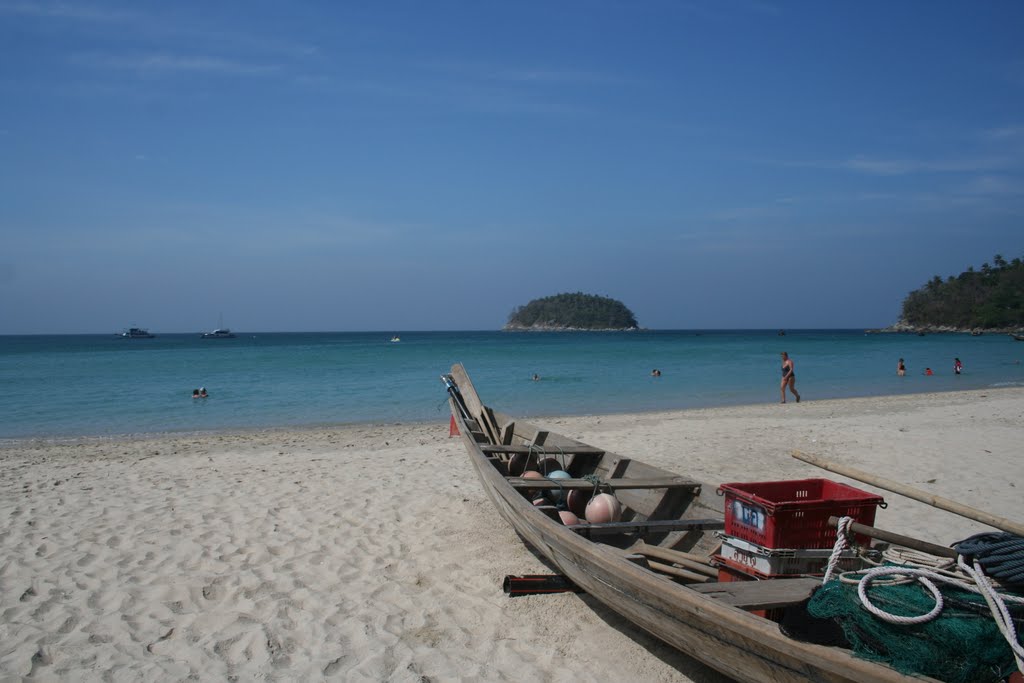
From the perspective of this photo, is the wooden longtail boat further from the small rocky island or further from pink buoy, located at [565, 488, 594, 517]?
the small rocky island

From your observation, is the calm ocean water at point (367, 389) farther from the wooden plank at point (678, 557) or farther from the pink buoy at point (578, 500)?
the wooden plank at point (678, 557)

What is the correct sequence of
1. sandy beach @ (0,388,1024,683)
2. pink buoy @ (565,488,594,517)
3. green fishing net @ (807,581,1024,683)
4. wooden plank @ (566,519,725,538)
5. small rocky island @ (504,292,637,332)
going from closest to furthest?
green fishing net @ (807,581,1024,683), sandy beach @ (0,388,1024,683), wooden plank @ (566,519,725,538), pink buoy @ (565,488,594,517), small rocky island @ (504,292,637,332)

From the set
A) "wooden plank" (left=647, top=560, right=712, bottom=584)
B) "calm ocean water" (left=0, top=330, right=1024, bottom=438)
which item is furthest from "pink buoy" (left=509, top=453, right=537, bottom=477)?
"calm ocean water" (left=0, top=330, right=1024, bottom=438)

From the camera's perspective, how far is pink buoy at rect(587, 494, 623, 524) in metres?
5.48

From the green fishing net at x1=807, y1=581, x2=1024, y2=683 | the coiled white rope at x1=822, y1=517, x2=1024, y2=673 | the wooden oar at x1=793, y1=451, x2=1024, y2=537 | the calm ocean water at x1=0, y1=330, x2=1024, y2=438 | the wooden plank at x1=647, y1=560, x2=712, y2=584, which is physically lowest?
the calm ocean water at x1=0, y1=330, x2=1024, y2=438

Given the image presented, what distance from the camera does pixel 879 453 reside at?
1034 centimetres

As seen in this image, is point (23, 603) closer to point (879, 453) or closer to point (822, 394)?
point (879, 453)

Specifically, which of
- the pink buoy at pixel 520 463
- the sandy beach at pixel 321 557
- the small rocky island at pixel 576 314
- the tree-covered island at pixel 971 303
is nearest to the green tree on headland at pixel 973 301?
the tree-covered island at pixel 971 303

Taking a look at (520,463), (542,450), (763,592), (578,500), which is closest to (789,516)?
(763,592)

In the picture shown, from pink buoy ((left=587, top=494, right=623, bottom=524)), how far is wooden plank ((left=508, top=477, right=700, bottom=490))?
5.2 inches

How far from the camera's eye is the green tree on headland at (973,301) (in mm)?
92062

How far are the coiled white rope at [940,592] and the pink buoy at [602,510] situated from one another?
2.56 metres

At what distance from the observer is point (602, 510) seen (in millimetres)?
5488

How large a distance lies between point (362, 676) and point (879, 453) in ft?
29.7
